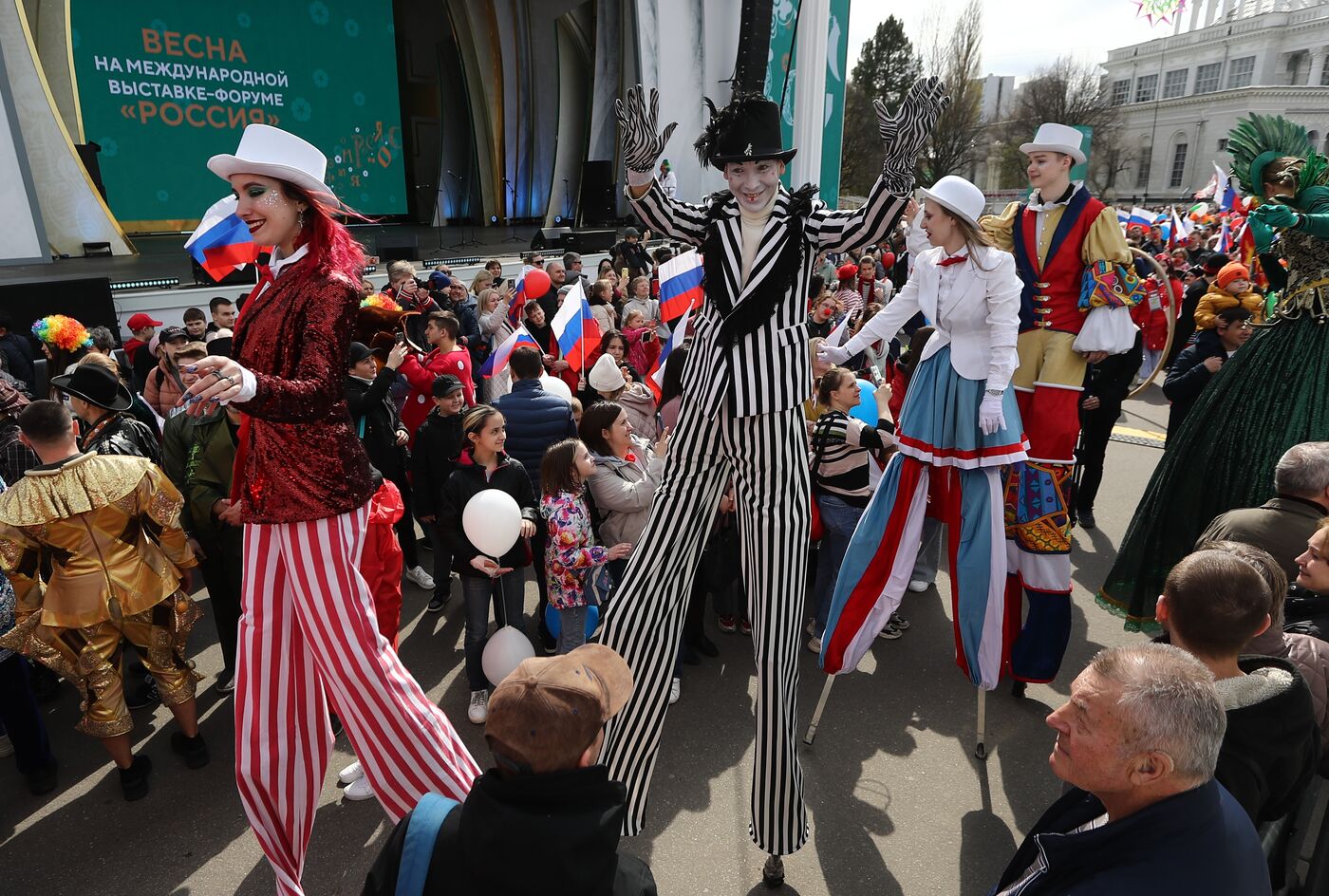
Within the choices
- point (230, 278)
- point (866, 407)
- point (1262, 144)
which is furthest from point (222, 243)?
point (230, 278)

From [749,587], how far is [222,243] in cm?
239

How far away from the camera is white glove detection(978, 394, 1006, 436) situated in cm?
300

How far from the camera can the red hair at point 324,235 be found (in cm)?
232

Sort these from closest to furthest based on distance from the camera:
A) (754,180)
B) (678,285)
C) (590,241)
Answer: (754,180), (678,285), (590,241)

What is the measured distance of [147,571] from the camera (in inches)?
122

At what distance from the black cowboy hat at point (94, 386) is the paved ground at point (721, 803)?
4.61ft

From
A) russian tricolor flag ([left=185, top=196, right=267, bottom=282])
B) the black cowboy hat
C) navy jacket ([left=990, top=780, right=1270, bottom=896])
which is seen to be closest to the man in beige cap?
navy jacket ([left=990, top=780, right=1270, bottom=896])

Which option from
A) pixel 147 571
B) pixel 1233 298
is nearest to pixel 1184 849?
pixel 147 571

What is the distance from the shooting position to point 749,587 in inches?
105

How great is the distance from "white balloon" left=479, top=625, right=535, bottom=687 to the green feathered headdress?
13.0 feet

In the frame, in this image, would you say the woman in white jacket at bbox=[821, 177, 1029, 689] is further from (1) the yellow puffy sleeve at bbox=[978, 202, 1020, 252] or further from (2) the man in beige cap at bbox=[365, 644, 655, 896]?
(2) the man in beige cap at bbox=[365, 644, 655, 896]

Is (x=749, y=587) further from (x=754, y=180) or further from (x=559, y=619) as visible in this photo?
(x=559, y=619)

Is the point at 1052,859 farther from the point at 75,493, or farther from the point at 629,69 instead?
the point at 629,69

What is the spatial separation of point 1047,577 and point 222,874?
3.34 m
